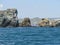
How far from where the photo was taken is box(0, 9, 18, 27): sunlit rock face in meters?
162

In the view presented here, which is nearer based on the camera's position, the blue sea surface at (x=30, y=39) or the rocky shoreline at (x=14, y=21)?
the blue sea surface at (x=30, y=39)

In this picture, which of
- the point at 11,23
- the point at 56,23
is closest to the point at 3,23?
the point at 11,23

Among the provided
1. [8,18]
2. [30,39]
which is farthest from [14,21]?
[30,39]

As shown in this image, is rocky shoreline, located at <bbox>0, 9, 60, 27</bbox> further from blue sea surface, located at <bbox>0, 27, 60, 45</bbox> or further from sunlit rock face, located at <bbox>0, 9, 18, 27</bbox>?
blue sea surface, located at <bbox>0, 27, 60, 45</bbox>

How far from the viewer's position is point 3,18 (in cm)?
17275

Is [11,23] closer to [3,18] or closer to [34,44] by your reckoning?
[3,18]

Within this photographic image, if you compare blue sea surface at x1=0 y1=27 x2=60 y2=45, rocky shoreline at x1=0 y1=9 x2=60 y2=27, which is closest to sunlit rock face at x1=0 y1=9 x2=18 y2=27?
rocky shoreline at x1=0 y1=9 x2=60 y2=27

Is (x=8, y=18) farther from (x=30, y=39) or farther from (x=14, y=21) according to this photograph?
(x=30, y=39)

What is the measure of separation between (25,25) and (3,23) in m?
12.6

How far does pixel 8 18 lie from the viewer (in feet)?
562

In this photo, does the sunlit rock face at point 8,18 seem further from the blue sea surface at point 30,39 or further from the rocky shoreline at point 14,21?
the blue sea surface at point 30,39

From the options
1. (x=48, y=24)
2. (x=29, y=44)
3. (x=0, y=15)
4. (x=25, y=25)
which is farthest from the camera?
(x=0, y=15)

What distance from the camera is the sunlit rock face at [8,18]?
16150 cm

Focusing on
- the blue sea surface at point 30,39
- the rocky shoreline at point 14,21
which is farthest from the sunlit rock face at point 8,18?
the blue sea surface at point 30,39
